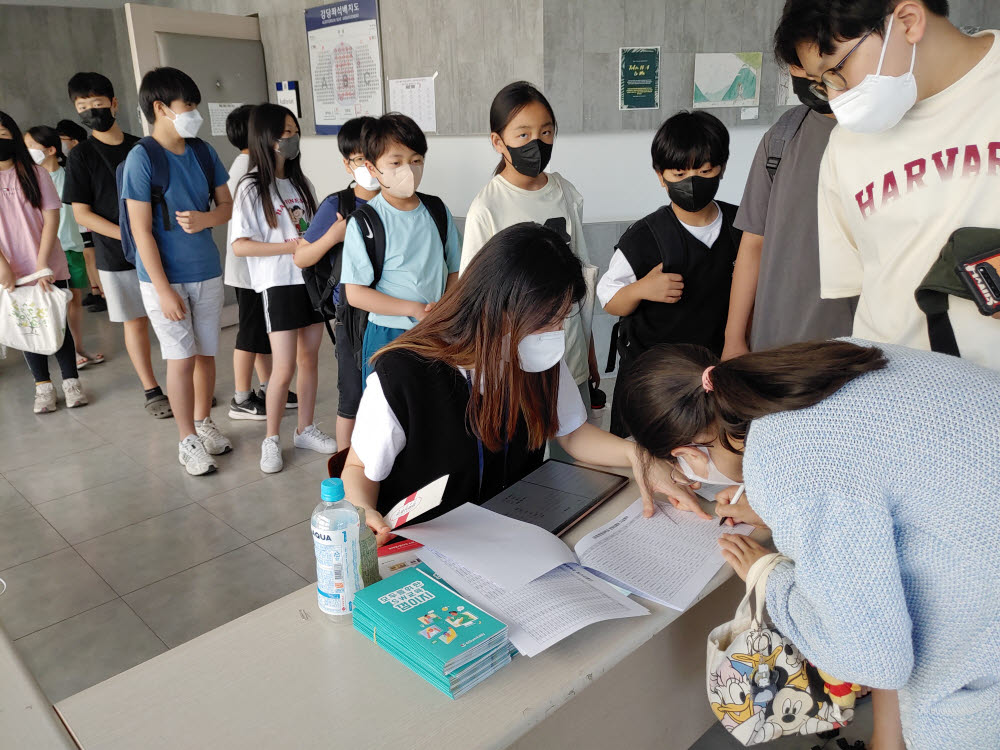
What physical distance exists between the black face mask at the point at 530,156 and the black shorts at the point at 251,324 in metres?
1.75

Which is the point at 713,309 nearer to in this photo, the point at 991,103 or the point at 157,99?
the point at 991,103

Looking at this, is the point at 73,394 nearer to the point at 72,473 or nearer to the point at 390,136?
the point at 72,473

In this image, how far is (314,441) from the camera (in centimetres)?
328

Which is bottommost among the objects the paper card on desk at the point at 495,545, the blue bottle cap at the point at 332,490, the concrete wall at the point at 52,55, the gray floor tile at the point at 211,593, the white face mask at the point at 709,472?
the gray floor tile at the point at 211,593

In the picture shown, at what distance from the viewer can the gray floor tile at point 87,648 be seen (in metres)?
1.94

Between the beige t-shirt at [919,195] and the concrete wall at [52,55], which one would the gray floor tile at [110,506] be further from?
the concrete wall at [52,55]

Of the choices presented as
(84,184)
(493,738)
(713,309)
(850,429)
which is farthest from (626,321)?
(84,184)

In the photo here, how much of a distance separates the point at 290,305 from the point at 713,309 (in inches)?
67.9

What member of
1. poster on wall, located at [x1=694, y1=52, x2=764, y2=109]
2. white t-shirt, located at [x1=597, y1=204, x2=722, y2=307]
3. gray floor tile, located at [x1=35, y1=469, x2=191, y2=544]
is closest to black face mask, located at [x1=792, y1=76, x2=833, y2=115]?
white t-shirt, located at [x1=597, y1=204, x2=722, y2=307]

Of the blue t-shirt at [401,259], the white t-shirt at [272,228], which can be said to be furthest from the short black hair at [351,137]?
the blue t-shirt at [401,259]

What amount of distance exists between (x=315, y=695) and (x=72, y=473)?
273cm

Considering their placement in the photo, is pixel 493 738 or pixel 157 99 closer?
pixel 493 738

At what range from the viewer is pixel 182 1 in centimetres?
624

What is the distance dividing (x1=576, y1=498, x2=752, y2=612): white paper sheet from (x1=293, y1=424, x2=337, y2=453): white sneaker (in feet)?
6.96
